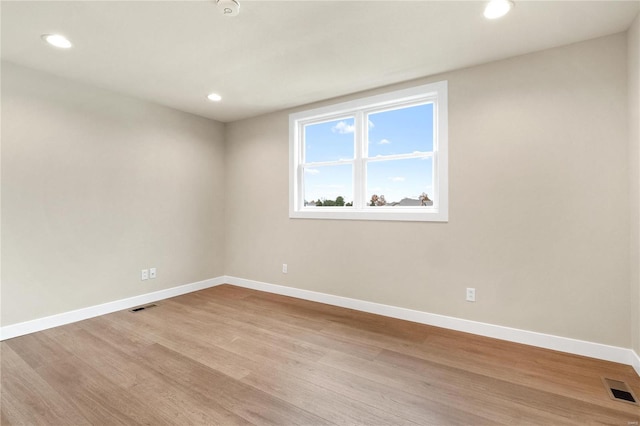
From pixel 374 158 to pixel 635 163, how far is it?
2.14 metres

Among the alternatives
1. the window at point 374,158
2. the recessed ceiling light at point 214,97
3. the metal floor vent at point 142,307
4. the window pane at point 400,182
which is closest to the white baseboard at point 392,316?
the metal floor vent at point 142,307

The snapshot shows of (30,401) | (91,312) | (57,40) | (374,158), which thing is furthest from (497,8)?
(91,312)

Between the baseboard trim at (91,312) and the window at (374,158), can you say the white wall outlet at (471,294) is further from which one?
the baseboard trim at (91,312)

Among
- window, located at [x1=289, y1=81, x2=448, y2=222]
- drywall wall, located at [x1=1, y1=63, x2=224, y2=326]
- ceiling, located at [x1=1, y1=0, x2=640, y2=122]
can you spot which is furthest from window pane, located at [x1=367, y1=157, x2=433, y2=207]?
drywall wall, located at [x1=1, y1=63, x2=224, y2=326]

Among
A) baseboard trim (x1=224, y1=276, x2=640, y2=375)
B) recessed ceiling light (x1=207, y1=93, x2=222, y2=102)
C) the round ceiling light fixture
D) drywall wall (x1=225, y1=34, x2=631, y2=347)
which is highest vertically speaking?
recessed ceiling light (x1=207, y1=93, x2=222, y2=102)

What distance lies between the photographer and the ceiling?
79.0 inches

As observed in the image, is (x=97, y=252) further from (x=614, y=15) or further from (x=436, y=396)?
(x=614, y=15)

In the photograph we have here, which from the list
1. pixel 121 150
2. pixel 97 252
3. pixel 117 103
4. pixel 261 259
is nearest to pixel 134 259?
pixel 97 252

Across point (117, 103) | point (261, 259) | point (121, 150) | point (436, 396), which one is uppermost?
point (117, 103)

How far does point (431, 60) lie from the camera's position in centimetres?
270

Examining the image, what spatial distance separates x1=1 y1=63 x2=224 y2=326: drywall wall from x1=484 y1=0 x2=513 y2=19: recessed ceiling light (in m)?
3.79

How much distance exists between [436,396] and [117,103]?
430 cm

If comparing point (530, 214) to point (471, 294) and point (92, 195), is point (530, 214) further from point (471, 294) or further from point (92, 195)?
point (92, 195)

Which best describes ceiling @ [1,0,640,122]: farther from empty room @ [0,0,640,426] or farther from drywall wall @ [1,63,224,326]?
drywall wall @ [1,63,224,326]
